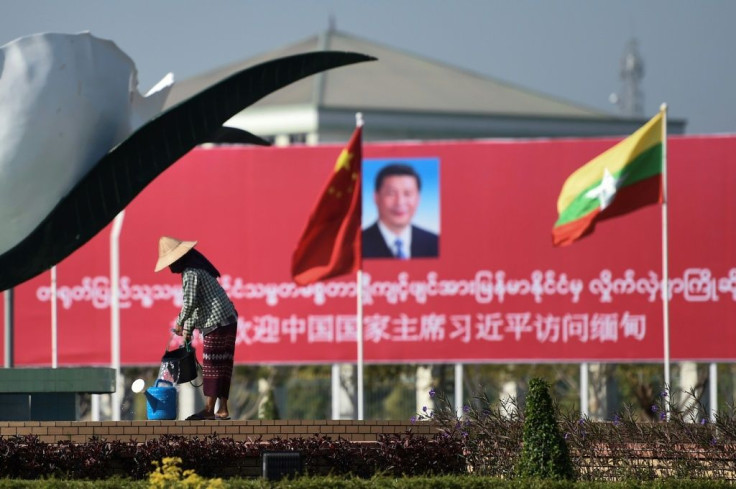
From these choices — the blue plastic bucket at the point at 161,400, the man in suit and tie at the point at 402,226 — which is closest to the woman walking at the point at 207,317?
the blue plastic bucket at the point at 161,400

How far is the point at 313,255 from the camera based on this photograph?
24.0 meters

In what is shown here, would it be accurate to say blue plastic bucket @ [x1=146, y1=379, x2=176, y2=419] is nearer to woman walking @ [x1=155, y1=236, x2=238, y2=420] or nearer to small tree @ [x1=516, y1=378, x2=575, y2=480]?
woman walking @ [x1=155, y1=236, x2=238, y2=420]

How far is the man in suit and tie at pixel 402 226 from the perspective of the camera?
28.4 m

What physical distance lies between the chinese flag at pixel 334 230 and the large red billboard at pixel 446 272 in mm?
4318

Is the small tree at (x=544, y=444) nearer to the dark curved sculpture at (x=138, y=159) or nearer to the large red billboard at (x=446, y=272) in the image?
the dark curved sculpture at (x=138, y=159)

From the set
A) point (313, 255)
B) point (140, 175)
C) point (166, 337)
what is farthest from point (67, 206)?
point (166, 337)

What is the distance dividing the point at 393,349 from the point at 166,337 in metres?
4.18

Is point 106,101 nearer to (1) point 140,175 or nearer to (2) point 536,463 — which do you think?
(1) point 140,175

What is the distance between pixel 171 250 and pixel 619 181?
9.26 meters

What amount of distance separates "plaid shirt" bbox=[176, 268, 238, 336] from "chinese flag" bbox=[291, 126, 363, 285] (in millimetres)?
9621

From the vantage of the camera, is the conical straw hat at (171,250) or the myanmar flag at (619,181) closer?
the conical straw hat at (171,250)

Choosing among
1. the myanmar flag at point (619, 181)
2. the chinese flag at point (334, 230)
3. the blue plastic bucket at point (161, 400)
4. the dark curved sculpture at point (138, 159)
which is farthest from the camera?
the chinese flag at point (334, 230)

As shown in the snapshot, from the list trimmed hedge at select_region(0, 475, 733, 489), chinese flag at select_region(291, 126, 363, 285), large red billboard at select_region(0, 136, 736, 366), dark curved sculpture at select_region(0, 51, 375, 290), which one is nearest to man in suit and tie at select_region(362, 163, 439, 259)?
large red billboard at select_region(0, 136, 736, 366)

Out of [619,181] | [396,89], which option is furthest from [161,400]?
[396,89]
